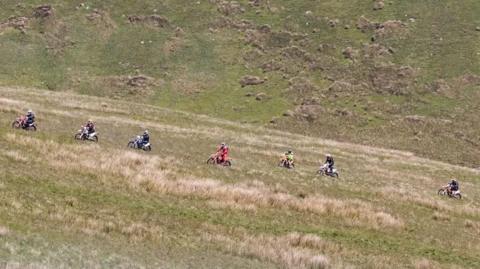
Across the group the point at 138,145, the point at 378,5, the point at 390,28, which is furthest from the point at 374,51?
the point at 138,145

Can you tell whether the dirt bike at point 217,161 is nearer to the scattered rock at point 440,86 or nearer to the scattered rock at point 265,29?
the scattered rock at point 440,86

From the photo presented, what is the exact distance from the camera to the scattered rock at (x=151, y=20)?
10956 centimetres

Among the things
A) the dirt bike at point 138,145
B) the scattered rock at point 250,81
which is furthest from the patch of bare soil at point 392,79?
the dirt bike at point 138,145

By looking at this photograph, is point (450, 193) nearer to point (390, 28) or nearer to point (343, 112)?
point (343, 112)

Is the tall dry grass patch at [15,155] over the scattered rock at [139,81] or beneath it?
beneath

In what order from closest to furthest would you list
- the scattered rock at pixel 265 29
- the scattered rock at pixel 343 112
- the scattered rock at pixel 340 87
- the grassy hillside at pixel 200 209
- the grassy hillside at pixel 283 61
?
the grassy hillside at pixel 200 209
the grassy hillside at pixel 283 61
the scattered rock at pixel 343 112
the scattered rock at pixel 340 87
the scattered rock at pixel 265 29

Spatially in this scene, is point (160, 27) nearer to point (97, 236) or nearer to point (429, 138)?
point (429, 138)

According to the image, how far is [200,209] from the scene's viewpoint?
32.3 m

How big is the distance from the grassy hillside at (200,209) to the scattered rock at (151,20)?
53.0m

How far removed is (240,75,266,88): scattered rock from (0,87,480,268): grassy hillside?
39.2 metres

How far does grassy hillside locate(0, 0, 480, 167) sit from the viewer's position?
89562mm

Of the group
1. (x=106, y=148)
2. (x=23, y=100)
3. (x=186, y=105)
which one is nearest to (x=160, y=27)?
(x=186, y=105)

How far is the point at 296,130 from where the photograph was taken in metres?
86.2

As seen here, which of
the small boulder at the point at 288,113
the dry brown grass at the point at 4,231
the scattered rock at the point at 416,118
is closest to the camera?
the dry brown grass at the point at 4,231
